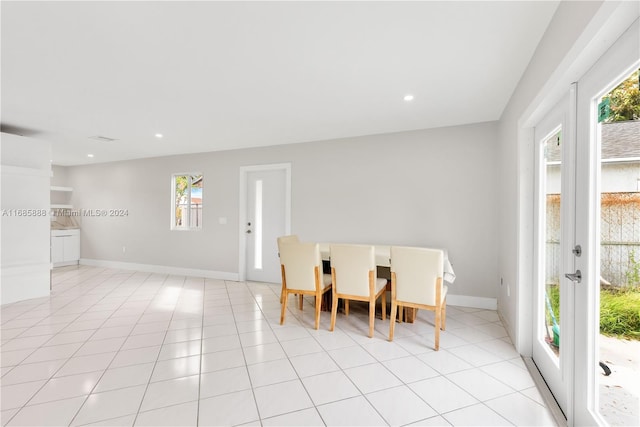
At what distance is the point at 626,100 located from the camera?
1271 millimetres

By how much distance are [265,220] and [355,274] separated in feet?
8.47

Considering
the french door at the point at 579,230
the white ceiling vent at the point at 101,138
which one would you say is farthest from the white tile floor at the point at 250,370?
the white ceiling vent at the point at 101,138

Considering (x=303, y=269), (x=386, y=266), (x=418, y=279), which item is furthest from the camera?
(x=386, y=266)

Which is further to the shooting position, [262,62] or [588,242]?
[262,62]

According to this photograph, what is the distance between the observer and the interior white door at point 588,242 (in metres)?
1.46

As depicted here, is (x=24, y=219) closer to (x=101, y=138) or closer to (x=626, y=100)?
(x=101, y=138)

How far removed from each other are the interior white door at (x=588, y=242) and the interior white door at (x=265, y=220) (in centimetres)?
389

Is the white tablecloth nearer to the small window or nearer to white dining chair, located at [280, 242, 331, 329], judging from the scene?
white dining chair, located at [280, 242, 331, 329]

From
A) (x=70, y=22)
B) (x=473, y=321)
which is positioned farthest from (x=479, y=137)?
(x=70, y=22)

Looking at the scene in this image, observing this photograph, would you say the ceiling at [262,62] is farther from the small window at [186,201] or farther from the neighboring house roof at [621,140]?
the small window at [186,201]

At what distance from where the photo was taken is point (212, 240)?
5551 mm

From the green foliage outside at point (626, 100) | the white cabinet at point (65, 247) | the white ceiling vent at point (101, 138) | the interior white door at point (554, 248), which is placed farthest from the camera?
the white cabinet at point (65, 247)

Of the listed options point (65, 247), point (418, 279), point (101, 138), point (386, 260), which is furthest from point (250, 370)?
point (65, 247)

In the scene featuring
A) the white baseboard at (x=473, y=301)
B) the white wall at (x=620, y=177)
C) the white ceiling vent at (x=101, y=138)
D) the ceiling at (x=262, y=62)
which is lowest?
the white baseboard at (x=473, y=301)
